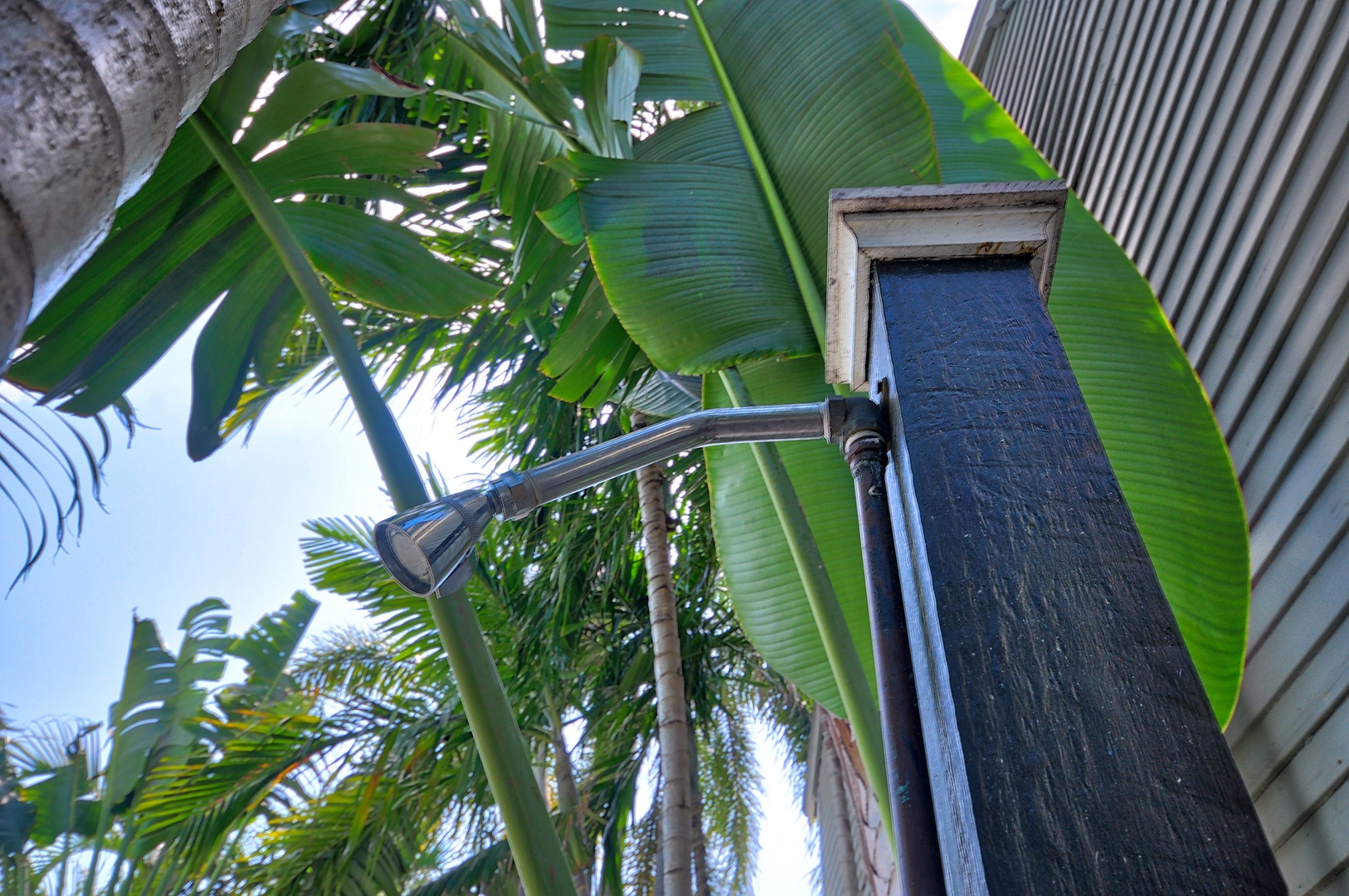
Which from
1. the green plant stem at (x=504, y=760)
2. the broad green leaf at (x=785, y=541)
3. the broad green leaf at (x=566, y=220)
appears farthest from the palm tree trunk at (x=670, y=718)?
the green plant stem at (x=504, y=760)

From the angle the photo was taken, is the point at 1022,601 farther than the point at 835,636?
No

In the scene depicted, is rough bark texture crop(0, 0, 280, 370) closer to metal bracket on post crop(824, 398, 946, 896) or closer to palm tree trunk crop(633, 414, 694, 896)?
metal bracket on post crop(824, 398, 946, 896)

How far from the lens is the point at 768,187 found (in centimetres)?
233

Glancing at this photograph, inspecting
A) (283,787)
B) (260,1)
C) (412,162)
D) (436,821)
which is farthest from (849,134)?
(283,787)

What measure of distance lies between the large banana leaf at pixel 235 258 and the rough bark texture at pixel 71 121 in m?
1.86

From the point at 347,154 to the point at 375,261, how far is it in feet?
0.99

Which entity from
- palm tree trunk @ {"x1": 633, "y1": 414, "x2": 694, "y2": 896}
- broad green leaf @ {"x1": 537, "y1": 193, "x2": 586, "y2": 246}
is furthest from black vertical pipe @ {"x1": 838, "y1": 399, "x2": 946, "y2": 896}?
palm tree trunk @ {"x1": 633, "y1": 414, "x2": 694, "y2": 896}

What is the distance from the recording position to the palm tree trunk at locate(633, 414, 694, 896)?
3719mm

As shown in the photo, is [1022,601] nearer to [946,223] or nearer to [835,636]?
[946,223]

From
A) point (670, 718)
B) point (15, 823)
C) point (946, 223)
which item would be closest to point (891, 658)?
point (946, 223)

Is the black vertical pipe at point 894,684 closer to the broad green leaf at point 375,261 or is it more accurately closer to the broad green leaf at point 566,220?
the broad green leaf at point 566,220

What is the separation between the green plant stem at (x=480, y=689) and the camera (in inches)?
58.1

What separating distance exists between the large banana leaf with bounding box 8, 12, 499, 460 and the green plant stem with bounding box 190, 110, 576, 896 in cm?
53

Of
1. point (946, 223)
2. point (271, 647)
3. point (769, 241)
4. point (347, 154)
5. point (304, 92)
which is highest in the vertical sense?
point (304, 92)
